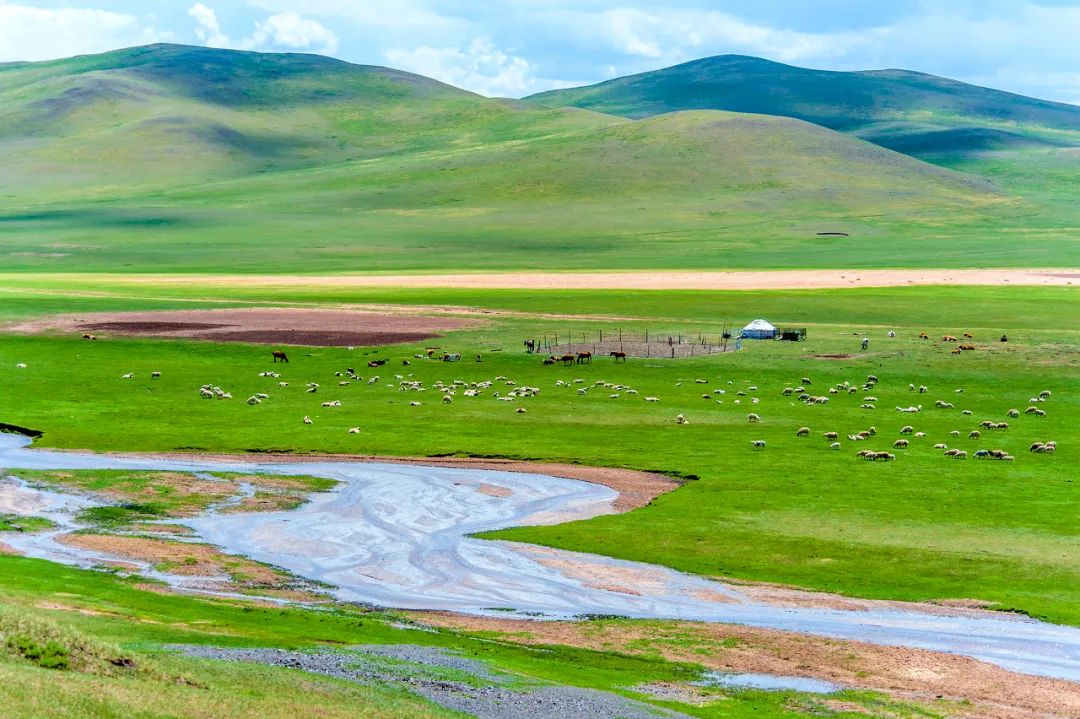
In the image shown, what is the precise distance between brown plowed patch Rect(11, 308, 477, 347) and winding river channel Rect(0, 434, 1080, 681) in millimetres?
43127

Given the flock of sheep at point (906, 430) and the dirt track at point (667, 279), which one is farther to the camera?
the dirt track at point (667, 279)

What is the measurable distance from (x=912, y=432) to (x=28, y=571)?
1578 inches

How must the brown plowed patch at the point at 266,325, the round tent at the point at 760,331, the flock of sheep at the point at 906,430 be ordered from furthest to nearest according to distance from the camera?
the brown plowed patch at the point at 266,325 < the round tent at the point at 760,331 < the flock of sheep at the point at 906,430

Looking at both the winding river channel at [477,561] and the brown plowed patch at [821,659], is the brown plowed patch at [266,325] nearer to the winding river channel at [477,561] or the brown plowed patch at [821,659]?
the winding river channel at [477,561]

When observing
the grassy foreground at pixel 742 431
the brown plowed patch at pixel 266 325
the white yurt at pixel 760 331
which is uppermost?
the white yurt at pixel 760 331

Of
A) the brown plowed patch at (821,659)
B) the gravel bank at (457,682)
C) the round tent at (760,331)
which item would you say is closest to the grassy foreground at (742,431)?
the round tent at (760,331)

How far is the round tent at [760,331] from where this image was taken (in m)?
99.5

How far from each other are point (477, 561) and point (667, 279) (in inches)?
4913

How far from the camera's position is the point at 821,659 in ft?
102

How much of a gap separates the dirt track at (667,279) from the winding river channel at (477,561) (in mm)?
96596

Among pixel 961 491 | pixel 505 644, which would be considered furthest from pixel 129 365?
pixel 505 644

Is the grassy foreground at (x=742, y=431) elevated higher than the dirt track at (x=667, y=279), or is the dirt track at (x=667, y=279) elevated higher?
the dirt track at (x=667, y=279)

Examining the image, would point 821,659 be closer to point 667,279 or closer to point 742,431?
point 742,431

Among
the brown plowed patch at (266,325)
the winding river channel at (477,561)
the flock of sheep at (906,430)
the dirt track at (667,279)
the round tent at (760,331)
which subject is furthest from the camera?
the dirt track at (667,279)
